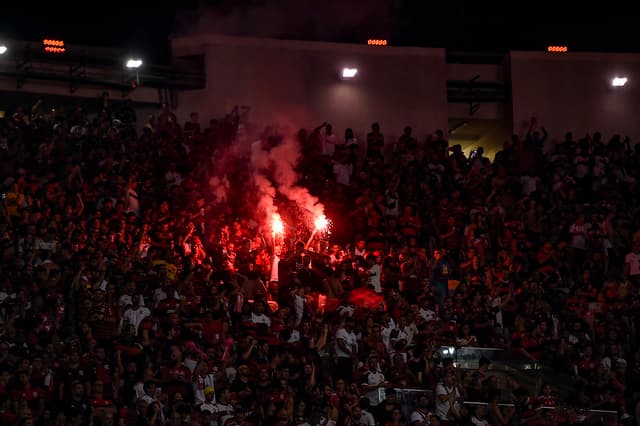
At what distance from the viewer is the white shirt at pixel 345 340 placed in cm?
1795

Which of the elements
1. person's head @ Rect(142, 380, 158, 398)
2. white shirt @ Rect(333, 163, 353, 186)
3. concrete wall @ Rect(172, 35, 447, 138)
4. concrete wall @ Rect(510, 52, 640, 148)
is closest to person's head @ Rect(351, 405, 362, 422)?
person's head @ Rect(142, 380, 158, 398)

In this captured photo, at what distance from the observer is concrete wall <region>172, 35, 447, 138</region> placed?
86.5ft

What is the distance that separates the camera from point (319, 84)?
A: 89.2 ft

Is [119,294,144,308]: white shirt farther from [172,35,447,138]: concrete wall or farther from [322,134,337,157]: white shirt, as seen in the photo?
[172,35,447,138]: concrete wall

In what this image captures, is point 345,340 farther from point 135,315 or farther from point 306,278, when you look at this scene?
point 135,315

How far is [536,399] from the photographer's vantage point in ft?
58.3

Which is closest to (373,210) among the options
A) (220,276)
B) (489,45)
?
(220,276)

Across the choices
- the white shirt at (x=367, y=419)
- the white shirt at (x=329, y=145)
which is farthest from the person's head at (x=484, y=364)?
the white shirt at (x=329, y=145)

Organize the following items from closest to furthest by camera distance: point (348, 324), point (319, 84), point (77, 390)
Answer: point (77, 390) < point (348, 324) < point (319, 84)

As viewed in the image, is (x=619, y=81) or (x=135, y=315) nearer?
(x=135, y=315)

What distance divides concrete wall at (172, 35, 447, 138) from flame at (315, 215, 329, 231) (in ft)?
14.1

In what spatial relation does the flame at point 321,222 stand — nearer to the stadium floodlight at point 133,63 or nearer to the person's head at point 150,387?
the stadium floodlight at point 133,63

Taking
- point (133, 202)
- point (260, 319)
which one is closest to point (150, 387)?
point (260, 319)

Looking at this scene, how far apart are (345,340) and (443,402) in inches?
69.6
